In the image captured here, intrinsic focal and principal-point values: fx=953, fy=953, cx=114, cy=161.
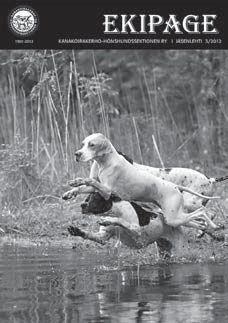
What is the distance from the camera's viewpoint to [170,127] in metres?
Result: 17.8

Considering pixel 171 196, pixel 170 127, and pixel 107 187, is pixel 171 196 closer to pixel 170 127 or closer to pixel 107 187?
pixel 107 187

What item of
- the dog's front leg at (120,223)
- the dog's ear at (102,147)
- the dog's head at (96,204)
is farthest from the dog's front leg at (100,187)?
the dog's ear at (102,147)

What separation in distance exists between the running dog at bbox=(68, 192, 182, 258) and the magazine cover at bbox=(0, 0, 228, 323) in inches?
0.6

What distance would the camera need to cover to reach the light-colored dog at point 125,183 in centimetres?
1009

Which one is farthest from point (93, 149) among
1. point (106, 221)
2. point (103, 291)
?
point (103, 291)

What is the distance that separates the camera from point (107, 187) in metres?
10.1

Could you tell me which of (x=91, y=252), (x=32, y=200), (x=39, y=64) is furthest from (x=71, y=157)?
(x=91, y=252)

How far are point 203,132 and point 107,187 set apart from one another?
7.75m

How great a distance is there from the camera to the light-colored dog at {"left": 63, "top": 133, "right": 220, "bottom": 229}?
10.1 m

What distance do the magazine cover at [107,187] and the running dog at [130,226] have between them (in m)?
0.02

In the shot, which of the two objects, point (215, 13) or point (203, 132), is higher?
point (215, 13)

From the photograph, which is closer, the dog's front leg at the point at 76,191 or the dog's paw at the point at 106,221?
the dog's front leg at the point at 76,191

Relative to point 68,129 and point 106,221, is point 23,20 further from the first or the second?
point 106,221

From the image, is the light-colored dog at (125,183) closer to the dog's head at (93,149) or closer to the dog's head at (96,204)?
the dog's head at (93,149)
